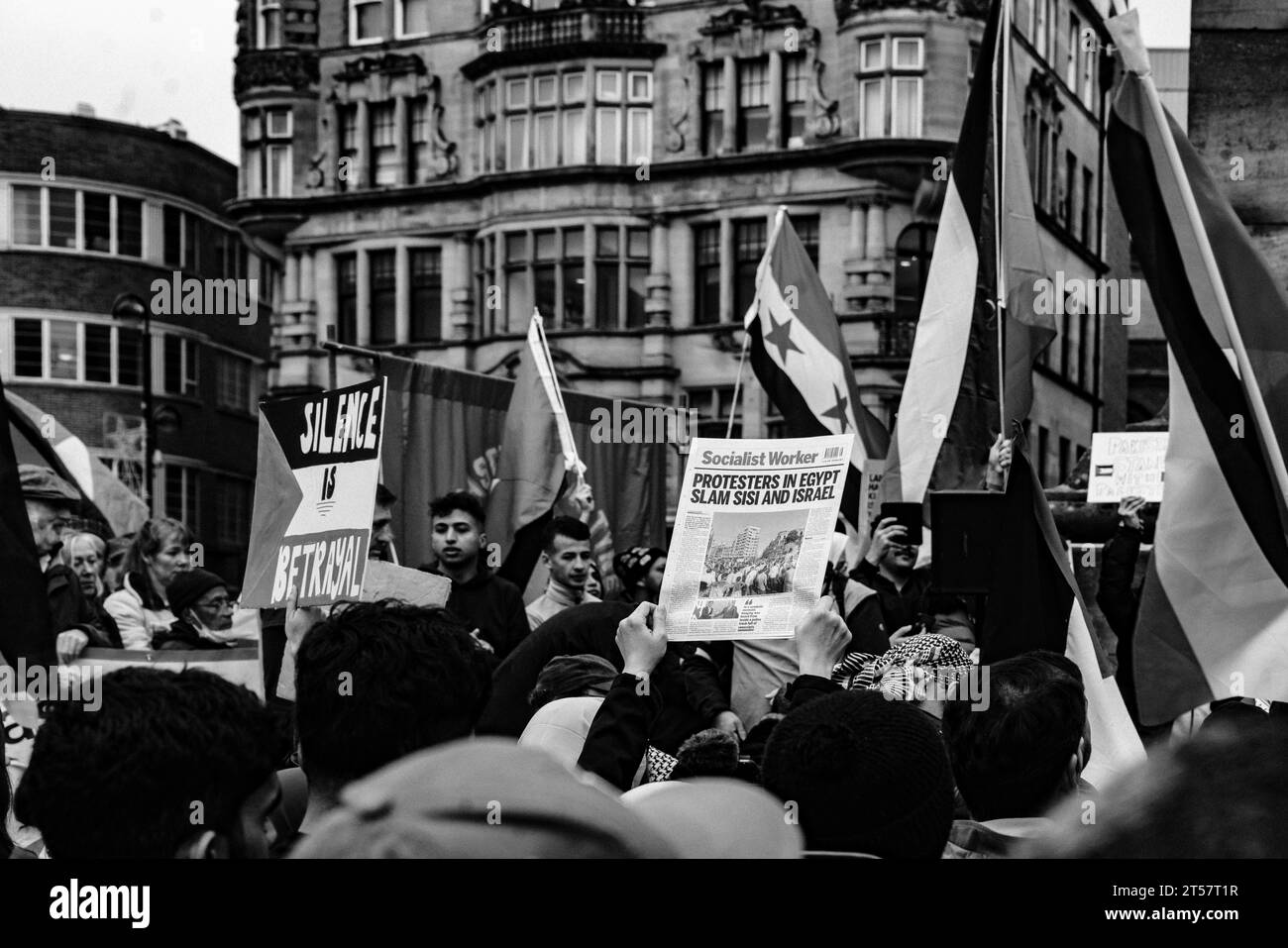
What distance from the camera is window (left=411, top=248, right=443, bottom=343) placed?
41.3 meters

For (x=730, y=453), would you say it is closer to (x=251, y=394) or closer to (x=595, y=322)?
(x=595, y=322)

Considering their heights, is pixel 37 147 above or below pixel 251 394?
above

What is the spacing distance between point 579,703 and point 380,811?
10.3 feet

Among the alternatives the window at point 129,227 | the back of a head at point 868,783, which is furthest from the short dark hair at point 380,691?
the window at point 129,227

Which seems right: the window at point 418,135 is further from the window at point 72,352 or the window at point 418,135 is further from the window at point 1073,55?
the window at point 1073,55

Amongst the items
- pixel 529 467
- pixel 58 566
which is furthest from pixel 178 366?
pixel 58 566

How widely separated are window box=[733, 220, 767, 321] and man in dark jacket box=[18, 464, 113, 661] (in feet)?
93.0

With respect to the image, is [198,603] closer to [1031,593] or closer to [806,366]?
[1031,593]

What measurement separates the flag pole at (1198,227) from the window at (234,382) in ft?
Result: 147

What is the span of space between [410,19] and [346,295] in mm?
6539

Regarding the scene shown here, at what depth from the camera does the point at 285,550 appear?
732cm

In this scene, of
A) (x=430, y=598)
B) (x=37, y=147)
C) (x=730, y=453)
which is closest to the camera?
(x=730, y=453)

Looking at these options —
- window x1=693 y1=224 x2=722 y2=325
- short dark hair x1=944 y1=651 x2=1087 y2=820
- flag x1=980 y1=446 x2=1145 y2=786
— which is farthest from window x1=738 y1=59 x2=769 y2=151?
short dark hair x1=944 y1=651 x2=1087 y2=820
